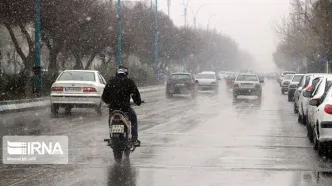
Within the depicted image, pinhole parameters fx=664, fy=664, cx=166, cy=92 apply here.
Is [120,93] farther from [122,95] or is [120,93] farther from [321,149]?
[321,149]

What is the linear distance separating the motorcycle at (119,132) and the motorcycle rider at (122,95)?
183 millimetres

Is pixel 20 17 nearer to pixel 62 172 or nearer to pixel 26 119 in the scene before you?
pixel 26 119

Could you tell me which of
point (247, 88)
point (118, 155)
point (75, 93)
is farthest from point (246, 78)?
point (118, 155)

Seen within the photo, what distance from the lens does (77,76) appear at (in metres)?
24.1

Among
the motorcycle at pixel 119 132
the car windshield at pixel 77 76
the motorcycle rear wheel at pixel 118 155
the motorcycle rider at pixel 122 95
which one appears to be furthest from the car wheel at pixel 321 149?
the car windshield at pixel 77 76

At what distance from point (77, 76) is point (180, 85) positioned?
61.6 ft

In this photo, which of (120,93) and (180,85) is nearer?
(120,93)

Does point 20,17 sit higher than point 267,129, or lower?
higher

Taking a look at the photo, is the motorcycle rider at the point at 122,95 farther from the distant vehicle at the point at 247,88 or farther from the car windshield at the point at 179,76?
the car windshield at the point at 179,76

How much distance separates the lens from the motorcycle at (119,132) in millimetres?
11242

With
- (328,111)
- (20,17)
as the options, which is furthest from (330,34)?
(328,111)

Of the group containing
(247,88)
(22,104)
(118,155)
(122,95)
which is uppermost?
(122,95)

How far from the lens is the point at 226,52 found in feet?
635

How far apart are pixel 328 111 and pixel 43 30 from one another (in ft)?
112
